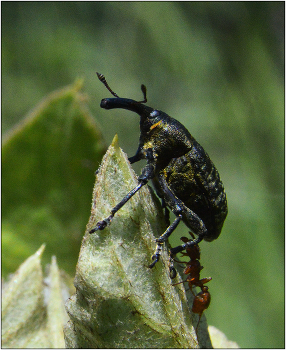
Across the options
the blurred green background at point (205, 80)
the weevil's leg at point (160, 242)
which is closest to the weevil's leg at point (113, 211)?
the weevil's leg at point (160, 242)

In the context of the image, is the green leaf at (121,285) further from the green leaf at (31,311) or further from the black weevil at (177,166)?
the black weevil at (177,166)

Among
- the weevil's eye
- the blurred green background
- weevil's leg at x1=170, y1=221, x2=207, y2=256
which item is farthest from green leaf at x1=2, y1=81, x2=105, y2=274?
the blurred green background

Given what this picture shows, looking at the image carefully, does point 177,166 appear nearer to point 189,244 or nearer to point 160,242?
point 189,244

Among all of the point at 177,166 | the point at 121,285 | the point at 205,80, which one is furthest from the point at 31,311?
the point at 205,80

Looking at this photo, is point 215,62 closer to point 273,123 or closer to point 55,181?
point 273,123

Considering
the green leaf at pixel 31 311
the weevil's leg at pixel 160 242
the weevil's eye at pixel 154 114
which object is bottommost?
the green leaf at pixel 31 311

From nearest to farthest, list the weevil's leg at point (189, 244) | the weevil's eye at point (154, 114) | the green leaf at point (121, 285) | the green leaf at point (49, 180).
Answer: the green leaf at point (121, 285), the weevil's leg at point (189, 244), the green leaf at point (49, 180), the weevil's eye at point (154, 114)

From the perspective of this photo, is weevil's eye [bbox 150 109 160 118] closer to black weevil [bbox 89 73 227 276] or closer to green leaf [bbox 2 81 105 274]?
black weevil [bbox 89 73 227 276]
